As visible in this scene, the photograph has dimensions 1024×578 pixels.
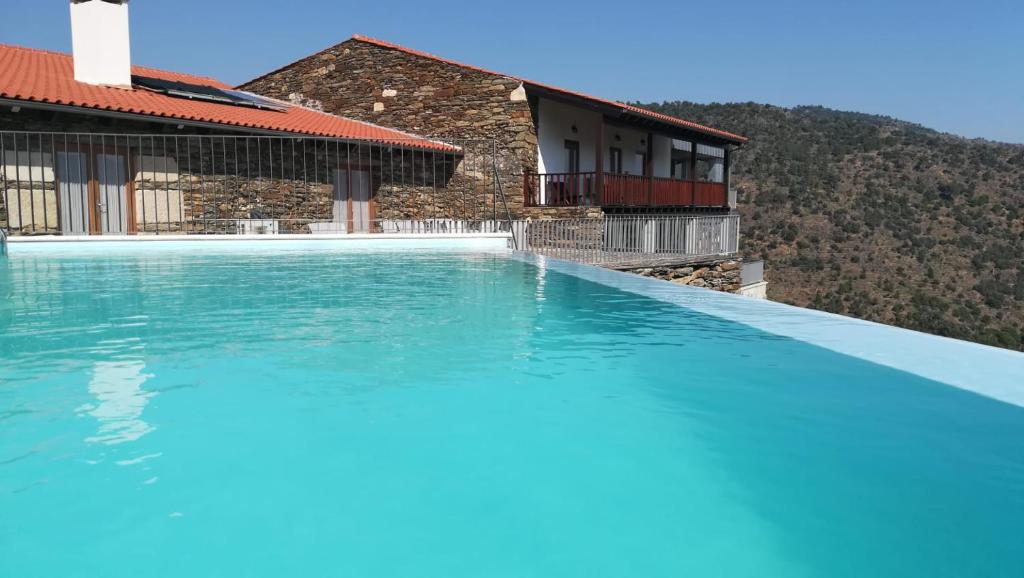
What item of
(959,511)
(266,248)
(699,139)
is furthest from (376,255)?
(699,139)

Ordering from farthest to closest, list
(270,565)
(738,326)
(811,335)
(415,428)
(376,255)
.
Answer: (376,255)
(738,326)
(811,335)
(415,428)
(270,565)

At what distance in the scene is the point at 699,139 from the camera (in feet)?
82.6

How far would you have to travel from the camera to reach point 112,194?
14484 mm

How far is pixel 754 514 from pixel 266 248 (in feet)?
38.4

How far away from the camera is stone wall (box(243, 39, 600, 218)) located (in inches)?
747

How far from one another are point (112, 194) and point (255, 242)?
3.76 m

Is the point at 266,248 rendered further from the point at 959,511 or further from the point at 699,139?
the point at 699,139

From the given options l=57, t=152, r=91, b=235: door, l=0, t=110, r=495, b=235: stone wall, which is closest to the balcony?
l=0, t=110, r=495, b=235: stone wall

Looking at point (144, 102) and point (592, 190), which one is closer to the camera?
point (144, 102)

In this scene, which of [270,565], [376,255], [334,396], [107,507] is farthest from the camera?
[376,255]

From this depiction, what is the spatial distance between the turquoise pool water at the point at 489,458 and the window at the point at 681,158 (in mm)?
22360

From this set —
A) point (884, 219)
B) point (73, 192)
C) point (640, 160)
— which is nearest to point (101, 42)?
point (73, 192)

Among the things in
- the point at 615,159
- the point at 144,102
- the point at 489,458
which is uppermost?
the point at 144,102

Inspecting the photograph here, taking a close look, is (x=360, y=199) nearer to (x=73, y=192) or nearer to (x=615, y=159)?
(x=73, y=192)
